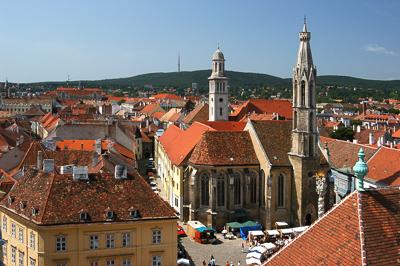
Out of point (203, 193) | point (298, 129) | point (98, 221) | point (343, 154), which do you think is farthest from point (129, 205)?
point (343, 154)

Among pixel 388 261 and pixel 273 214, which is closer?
pixel 388 261

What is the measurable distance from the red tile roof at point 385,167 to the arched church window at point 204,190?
1584 centimetres

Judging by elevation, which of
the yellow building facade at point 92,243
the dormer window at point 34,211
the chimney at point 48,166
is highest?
the chimney at point 48,166

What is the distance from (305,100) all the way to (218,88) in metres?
35.3

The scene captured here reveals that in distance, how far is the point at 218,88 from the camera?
87.9 m

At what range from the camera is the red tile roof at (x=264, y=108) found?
10681 centimetres

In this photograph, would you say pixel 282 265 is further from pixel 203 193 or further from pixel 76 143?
pixel 76 143

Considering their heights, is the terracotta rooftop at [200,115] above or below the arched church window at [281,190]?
above

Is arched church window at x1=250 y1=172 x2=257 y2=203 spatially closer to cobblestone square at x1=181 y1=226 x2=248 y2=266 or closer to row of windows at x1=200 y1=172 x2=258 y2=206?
row of windows at x1=200 y1=172 x2=258 y2=206

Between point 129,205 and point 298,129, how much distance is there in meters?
23.7

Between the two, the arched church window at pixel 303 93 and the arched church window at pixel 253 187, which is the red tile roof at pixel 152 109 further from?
the arched church window at pixel 303 93

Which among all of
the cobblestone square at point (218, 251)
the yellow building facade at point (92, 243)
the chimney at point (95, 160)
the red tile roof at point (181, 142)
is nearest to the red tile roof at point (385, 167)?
the cobblestone square at point (218, 251)

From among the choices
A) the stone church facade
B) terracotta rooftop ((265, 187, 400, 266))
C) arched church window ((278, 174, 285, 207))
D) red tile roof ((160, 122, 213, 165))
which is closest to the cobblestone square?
the stone church facade

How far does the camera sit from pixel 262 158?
181 ft
